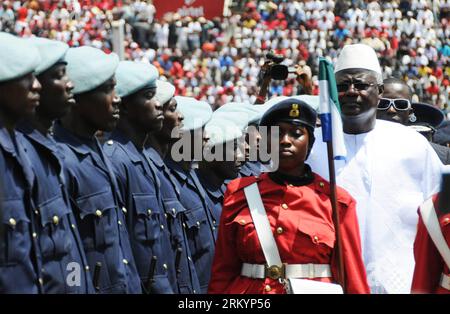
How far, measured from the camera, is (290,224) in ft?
23.5

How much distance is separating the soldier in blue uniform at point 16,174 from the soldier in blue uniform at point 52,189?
0.46 feet

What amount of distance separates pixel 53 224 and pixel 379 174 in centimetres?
288

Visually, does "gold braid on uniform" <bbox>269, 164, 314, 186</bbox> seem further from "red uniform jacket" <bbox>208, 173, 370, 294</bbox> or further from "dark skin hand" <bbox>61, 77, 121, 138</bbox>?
"dark skin hand" <bbox>61, 77, 121, 138</bbox>

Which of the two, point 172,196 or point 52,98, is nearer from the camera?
point 52,98

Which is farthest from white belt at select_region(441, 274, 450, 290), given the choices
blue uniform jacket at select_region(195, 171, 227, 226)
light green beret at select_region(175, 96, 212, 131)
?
blue uniform jacket at select_region(195, 171, 227, 226)

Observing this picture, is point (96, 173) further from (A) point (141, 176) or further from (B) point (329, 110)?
(B) point (329, 110)

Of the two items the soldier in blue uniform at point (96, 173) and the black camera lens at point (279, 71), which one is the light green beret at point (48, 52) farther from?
the black camera lens at point (279, 71)

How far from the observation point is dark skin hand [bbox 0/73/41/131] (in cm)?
653

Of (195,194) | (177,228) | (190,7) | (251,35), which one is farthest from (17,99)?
(251,35)

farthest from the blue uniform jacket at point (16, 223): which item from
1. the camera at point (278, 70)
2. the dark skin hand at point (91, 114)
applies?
the camera at point (278, 70)

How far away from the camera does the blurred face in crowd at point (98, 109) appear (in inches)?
306

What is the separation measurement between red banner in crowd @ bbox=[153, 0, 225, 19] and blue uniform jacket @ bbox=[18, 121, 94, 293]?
11.1 m

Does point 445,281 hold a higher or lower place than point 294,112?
lower

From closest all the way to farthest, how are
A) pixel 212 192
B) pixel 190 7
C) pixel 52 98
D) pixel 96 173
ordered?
pixel 52 98
pixel 96 173
pixel 212 192
pixel 190 7
